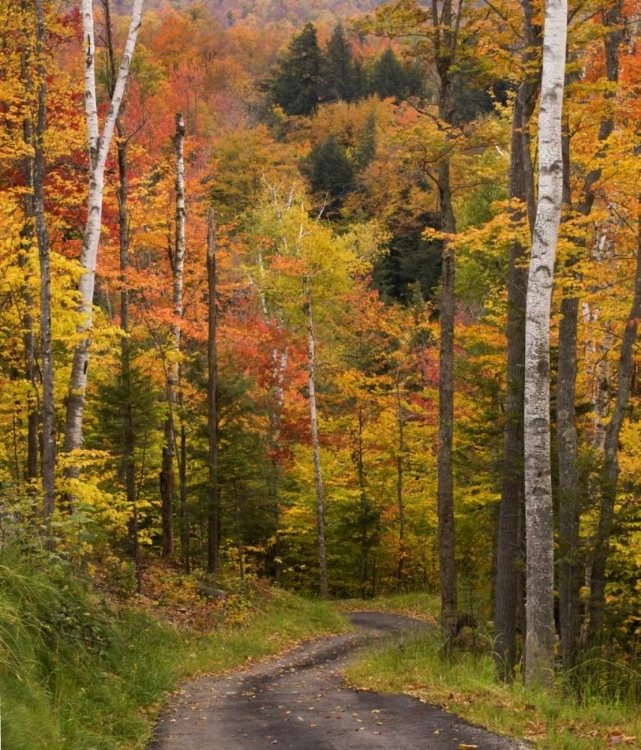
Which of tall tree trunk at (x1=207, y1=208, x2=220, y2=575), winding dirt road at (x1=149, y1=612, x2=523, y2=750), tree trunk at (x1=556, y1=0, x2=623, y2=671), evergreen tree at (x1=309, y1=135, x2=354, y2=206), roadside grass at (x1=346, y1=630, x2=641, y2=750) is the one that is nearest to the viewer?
roadside grass at (x1=346, y1=630, x2=641, y2=750)

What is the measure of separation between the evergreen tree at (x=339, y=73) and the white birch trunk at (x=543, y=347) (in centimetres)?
5524

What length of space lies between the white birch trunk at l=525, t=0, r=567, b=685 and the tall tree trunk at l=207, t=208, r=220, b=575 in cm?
1133

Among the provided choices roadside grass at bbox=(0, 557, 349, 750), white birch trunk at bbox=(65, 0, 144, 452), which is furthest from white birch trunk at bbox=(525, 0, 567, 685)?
white birch trunk at bbox=(65, 0, 144, 452)

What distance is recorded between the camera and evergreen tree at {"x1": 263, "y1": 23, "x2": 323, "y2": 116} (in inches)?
2400

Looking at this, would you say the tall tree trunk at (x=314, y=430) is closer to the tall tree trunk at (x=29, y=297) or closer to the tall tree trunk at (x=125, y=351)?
the tall tree trunk at (x=125, y=351)

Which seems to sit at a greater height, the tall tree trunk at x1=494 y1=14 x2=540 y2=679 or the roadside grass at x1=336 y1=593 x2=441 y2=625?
the tall tree trunk at x1=494 y1=14 x2=540 y2=679

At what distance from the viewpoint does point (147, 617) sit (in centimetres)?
1283

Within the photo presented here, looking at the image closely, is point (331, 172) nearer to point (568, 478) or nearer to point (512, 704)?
point (568, 478)

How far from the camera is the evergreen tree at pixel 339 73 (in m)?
62.4

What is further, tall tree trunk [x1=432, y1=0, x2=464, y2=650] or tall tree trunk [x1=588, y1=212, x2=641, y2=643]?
tall tree trunk [x1=432, y1=0, x2=464, y2=650]

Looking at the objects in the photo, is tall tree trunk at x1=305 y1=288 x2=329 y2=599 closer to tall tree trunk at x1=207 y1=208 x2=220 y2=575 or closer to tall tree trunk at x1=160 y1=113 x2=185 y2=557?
→ tall tree trunk at x1=207 y1=208 x2=220 y2=575

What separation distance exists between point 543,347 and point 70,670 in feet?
18.8

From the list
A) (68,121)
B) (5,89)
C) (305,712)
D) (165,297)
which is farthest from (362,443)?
(305,712)

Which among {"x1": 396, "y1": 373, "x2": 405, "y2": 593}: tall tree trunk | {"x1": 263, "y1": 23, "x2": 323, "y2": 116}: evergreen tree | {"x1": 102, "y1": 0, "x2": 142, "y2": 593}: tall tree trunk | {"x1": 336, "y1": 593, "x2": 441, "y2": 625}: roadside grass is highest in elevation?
{"x1": 263, "y1": 23, "x2": 323, "y2": 116}: evergreen tree
